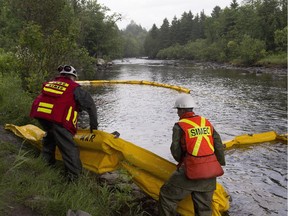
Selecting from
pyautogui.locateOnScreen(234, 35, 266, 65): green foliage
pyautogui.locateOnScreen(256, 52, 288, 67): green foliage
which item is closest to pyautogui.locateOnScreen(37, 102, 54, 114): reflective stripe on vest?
pyautogui.locateOnScreen(256, 52, 288, 67): green foliage

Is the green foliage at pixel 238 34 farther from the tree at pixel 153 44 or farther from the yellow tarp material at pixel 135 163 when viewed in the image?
the yellow tarp material at pixel 135 163

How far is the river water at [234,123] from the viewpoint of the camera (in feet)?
25.5

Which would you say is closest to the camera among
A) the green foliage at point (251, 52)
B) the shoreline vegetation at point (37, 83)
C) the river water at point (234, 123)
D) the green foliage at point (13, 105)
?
the shoreline vegetation at point (37, 83)

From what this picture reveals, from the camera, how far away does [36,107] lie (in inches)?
219

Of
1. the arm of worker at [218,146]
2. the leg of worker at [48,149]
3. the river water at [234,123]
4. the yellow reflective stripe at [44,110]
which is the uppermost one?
the yellow reflective stripe at [44,110]

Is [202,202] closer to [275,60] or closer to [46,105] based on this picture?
[46,105]

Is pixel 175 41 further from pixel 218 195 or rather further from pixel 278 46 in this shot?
pixel 218 195

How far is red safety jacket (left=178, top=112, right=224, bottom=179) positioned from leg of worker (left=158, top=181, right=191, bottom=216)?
37cm

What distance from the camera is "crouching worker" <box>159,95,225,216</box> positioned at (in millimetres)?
4684

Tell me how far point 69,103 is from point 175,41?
4096 inches

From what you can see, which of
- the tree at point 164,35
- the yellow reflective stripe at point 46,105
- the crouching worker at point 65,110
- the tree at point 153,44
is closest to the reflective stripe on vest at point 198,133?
the crouching worker at point 65,110

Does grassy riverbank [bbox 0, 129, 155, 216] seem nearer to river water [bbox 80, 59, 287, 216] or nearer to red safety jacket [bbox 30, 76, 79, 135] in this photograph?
red safety jacket [bbox 30, 76, 79, 135]

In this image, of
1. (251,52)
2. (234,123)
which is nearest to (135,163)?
(234,123)

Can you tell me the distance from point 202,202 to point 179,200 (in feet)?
1.10
